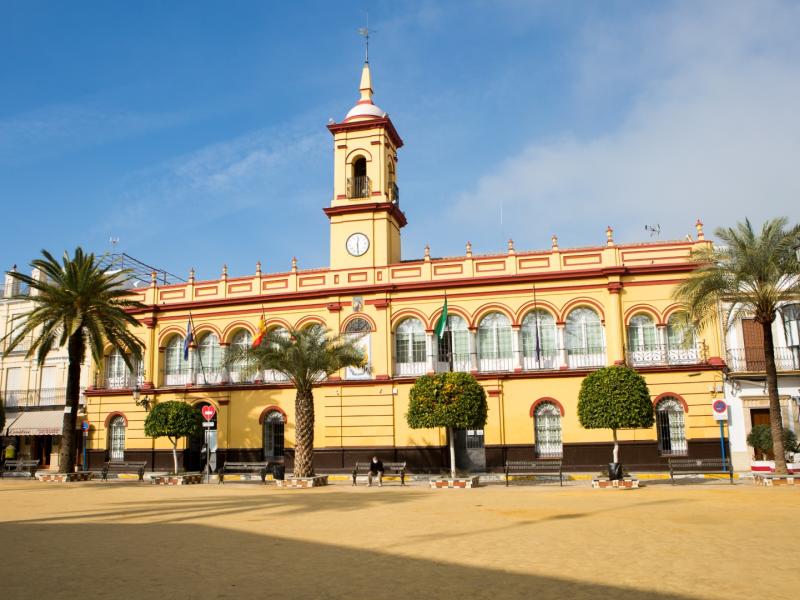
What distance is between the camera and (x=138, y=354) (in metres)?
32.7

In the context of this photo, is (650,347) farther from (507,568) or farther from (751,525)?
(507,568)

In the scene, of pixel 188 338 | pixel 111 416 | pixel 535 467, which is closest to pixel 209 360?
pixel 188 338

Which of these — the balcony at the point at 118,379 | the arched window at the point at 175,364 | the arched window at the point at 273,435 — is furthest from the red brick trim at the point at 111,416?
the arched window at the point at 273,435

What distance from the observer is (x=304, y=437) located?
28.1 m

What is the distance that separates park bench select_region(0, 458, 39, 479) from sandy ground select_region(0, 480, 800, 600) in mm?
16344

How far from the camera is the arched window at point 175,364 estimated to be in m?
37.9

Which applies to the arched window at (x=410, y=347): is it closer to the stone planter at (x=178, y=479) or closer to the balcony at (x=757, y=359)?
the stone planter at (x=178, y=479)

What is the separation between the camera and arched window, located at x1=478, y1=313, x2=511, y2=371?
33.2 m

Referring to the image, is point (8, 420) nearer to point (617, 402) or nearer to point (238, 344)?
point (238, 344)

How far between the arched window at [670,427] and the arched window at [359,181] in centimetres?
1720

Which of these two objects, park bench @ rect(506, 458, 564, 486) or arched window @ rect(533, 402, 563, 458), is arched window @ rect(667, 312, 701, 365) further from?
park bench @ rect(506, 458, 564, 486)

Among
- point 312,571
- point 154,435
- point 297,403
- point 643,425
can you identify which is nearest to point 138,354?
point 154,435

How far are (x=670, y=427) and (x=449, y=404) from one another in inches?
401

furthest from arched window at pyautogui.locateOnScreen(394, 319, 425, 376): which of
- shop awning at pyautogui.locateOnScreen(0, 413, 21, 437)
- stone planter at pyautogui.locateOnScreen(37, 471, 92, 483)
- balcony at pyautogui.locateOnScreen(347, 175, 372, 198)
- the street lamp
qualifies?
shop awning at pyautogui.locateOnScreen(0, 413, 21, 437)
